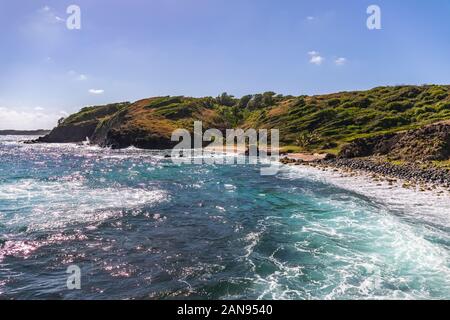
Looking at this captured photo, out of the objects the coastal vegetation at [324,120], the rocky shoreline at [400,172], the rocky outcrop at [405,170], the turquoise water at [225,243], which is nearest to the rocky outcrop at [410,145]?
the coastal vegetation at [324,120]

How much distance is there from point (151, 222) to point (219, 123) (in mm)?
163255

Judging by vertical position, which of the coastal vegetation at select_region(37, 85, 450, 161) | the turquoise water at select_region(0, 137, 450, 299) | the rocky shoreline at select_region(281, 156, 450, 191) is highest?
the coastal vegetation at select_region(37, 85, 450, 161)

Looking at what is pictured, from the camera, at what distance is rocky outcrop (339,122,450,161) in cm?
6406

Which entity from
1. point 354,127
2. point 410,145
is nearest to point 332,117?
point 354,127

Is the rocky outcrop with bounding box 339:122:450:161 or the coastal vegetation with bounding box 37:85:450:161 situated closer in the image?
the rocky outcrop with bounding box 339:122:450:161

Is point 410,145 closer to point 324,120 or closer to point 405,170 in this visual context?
point 405,170

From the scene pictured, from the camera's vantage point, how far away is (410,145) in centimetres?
7156

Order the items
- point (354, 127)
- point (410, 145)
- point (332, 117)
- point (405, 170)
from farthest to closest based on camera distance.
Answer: point (332, 117), point (354, 127), point (410, 145), point (405, 170)

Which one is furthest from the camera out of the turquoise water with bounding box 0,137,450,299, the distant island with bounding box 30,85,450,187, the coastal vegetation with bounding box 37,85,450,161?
the coastal vegetation with bounding box 37,85,450,161

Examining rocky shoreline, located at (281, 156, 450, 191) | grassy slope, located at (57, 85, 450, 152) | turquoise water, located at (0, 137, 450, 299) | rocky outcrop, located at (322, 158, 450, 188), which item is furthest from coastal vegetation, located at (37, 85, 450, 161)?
turquoise water, located at (0, 137, 450, 299)

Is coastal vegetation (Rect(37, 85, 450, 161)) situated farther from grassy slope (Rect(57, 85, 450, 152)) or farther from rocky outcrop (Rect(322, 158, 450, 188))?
rocky outcrop (Rect(322, 158, 450, 188))

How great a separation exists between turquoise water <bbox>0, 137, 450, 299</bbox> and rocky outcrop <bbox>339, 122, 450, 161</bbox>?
24.7 meters

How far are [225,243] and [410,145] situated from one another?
197ft

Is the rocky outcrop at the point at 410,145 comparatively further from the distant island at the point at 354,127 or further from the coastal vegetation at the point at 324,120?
the coastal vegetation at the point at 324,120
